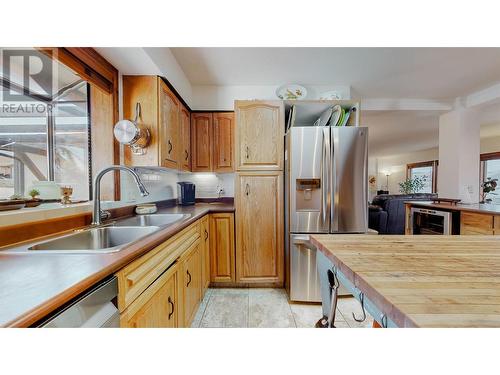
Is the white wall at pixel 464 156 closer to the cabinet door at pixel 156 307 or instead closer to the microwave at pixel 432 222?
the microwave at pixel 432 222

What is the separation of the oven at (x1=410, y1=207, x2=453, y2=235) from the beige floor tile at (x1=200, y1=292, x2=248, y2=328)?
2.53 meters

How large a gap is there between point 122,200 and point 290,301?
1.86 metres

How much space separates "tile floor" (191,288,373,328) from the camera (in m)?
1.71

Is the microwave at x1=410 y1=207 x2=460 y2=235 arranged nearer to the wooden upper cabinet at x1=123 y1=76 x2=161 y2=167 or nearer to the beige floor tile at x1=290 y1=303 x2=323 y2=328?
the beige floor tile at x1=290 y1=303 x2=323 y2=328

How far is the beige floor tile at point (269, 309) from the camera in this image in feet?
5.62

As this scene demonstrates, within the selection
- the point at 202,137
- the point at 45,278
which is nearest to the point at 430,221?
the point at 202,137

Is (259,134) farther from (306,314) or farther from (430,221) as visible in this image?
(430,221)

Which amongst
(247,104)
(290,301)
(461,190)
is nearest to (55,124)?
(247,104)

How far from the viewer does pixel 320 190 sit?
202 centimetres

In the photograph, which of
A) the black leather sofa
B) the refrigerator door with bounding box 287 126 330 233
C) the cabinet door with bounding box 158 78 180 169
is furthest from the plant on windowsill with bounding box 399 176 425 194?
the cabinet door with bounding box 158 78 180 169

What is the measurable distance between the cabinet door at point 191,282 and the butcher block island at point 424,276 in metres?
0.96

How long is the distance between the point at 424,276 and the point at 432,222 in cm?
273
